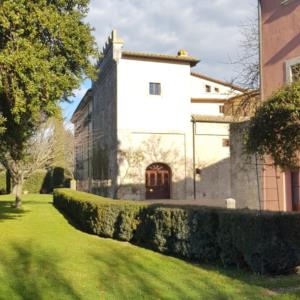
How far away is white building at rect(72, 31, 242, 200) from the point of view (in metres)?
31.3

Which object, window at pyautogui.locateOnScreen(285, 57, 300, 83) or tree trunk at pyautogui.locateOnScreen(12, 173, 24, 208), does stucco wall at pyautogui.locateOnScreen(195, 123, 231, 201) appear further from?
window at pyautogui.locateOnScreen(285, 57, 300, 83)

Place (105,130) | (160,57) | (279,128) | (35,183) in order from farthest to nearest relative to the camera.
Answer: (35,183) < (105,130) < (160,57) < (279,128)

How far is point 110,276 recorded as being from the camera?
7.90m

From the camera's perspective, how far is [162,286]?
7180mm

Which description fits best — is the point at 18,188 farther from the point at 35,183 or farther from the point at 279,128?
the point at 35,183

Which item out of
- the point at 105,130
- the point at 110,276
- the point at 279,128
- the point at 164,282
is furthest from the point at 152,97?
the point at 164,282

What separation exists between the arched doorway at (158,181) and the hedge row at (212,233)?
64.1 feet

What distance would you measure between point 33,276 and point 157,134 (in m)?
24.5

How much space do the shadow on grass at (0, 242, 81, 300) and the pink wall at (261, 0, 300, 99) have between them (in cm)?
1007

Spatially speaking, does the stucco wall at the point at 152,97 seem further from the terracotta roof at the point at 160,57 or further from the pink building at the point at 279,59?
the pink building at the point at 279,59

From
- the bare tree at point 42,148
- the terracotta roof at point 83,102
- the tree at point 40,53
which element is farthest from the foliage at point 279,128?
the terracotta roof at point 83,102

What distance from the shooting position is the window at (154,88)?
3202cm

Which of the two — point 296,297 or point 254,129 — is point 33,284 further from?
point 254,129

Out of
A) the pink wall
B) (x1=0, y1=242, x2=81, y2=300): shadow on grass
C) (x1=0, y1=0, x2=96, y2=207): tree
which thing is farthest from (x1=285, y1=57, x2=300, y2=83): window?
(x1=0, y1=242, x2=81, y2=300): shadow on grass
